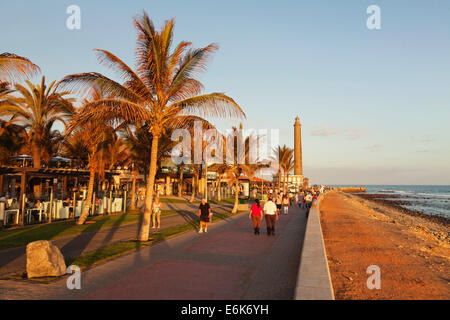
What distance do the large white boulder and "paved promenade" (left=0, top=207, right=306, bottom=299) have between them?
327mm

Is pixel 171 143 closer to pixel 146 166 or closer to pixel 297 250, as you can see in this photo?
pixel 146 166

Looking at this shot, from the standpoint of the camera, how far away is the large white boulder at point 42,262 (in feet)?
21.7

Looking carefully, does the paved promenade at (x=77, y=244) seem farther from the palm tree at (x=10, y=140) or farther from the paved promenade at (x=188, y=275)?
the palm tree at (x=10, y=140)

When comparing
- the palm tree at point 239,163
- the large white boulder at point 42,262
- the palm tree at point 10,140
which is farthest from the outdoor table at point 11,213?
the palm tree at point 239,163

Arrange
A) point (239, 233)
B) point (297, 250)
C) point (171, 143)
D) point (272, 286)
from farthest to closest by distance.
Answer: point (171, 143)
point (239, 233)
point (297, 250)
point (272, 286)

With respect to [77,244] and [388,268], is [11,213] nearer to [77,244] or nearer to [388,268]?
[77,244]

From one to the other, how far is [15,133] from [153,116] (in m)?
20.5

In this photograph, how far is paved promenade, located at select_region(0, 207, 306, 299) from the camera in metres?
5.72

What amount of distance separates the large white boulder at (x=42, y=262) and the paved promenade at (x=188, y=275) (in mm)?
327

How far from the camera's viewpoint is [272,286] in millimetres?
6355

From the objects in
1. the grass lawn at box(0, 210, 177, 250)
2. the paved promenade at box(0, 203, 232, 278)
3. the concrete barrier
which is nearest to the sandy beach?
the concrete barrier
